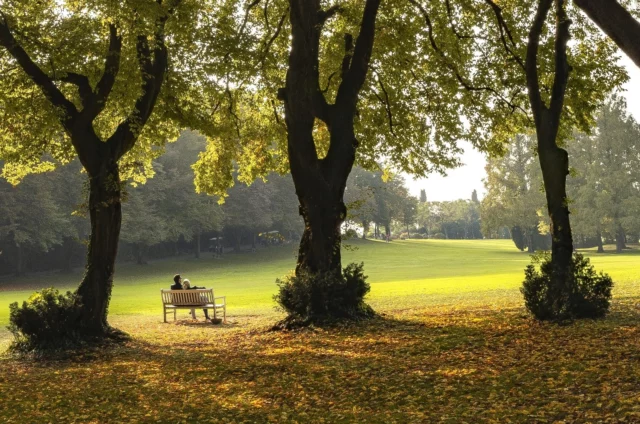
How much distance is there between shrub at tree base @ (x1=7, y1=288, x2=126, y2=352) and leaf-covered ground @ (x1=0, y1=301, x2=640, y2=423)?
636 millimetres

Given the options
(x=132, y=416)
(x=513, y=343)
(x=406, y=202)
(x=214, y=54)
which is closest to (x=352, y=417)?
(x=132, y=416)

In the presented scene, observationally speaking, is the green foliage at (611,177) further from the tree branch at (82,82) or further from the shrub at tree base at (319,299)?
the tree branch at (82,82)

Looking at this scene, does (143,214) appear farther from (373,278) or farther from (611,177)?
(611,177)

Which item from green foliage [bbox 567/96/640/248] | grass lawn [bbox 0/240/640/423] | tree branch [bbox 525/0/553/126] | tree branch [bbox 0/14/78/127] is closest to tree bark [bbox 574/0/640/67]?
grass lawn [bbox 0/240/640/423]

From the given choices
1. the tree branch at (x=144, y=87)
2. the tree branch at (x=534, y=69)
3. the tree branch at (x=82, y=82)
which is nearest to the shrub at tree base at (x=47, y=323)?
the tree branch at (x=144, y=87)

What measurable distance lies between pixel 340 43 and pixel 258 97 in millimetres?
4223

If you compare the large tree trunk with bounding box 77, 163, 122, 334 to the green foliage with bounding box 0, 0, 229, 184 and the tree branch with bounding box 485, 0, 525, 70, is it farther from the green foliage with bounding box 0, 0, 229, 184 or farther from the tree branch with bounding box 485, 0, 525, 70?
the tree branch with bounding box 485, 0, 525, 70

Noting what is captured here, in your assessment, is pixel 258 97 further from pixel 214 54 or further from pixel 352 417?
pixel 352 417

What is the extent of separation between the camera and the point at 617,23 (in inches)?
276

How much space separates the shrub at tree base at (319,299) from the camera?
15.2 metres

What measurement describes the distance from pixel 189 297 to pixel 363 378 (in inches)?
471

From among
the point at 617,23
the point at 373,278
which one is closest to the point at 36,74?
the point at 617,23

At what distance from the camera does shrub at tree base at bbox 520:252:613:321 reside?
13.1 meters

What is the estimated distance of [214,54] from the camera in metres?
17.1
